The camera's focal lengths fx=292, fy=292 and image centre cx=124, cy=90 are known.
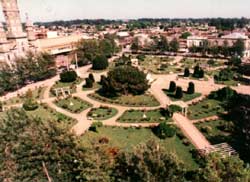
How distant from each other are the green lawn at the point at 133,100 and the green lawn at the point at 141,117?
283 centimetres

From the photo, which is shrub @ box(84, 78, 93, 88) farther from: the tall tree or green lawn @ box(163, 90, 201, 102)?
the tall tree

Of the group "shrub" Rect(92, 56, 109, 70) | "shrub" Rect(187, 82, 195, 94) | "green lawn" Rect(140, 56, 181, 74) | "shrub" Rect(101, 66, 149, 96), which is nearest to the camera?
"shrub" Rect(101, 66, 149, 96)

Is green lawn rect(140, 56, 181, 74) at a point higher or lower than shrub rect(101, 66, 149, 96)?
lower

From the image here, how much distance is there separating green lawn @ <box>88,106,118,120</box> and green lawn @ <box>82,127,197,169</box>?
4.42 meters

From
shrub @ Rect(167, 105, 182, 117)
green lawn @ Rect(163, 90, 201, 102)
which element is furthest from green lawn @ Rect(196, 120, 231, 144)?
green lawn @ Rect(163, 90, 201, 102)

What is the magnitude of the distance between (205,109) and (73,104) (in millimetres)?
22405

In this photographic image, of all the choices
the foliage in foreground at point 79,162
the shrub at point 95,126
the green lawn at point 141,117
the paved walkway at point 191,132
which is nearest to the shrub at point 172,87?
the green lawn at point 141,117

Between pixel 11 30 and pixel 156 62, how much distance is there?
4117 cm

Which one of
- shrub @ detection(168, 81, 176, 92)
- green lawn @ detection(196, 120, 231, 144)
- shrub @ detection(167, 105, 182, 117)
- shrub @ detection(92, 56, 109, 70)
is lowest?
green lawn @ detection(196, 120, 231, 144)

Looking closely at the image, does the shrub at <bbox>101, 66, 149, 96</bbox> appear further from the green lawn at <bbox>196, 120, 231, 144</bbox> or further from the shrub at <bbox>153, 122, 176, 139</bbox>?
the shrub at <bbox>153, 122, 176, 139</bbox>

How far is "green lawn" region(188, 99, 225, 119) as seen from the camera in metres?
43.7

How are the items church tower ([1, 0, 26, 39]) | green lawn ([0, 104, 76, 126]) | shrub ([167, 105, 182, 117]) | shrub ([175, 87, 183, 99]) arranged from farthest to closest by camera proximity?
church tower ([1, 0, 26, 39])
shrub ([175, 87, 183, 99])
shrub ([167, 105, 182, 117])
green lawn ([0, 104, 76, 126])

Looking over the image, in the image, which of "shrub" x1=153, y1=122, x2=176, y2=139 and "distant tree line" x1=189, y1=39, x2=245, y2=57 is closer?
"shrub" x1=153, y1=122, x2=176, y2=139

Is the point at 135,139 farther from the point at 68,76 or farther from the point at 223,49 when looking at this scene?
the point at 223,49
